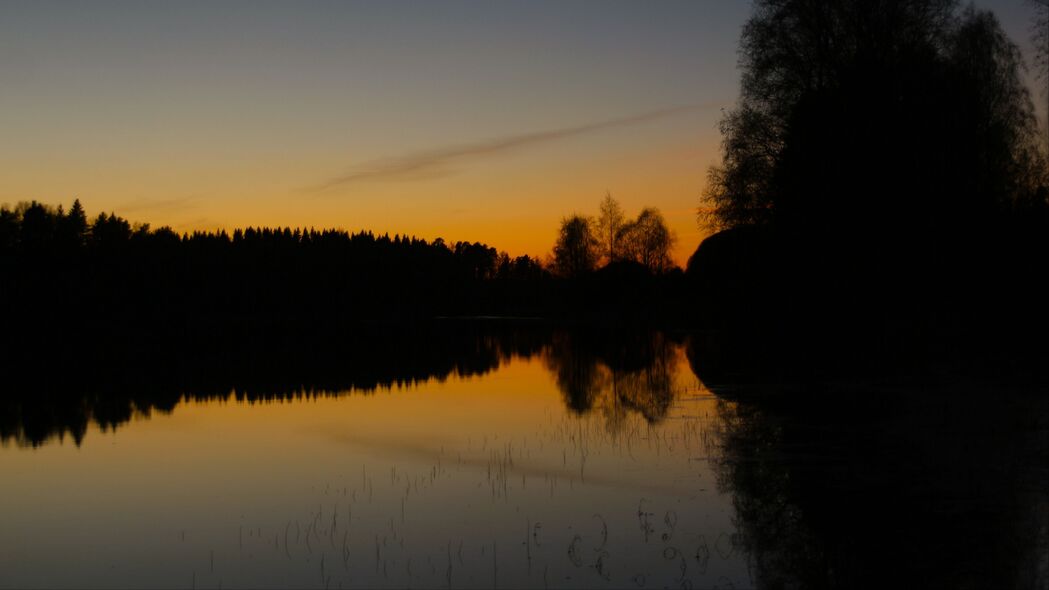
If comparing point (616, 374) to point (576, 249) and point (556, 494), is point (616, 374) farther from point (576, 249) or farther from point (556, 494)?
point (576, 249)

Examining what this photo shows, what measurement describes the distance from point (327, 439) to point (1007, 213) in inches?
1140

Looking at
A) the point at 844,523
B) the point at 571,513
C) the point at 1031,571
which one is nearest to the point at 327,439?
the point at 571,513

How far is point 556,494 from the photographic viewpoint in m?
18.6

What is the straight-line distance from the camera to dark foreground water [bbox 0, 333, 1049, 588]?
13062mm

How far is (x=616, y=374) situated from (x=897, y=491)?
29.0 m

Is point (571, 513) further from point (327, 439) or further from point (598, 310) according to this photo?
point (598, 310)

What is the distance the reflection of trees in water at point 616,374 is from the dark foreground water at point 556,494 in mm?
475

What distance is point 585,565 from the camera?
13.4m

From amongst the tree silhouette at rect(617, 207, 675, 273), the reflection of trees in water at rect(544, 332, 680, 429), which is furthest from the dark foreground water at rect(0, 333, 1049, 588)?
the tree silhouette at rect(617, 207, 675, 273)

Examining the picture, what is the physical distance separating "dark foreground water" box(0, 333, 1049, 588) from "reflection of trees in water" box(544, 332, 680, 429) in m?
0.48

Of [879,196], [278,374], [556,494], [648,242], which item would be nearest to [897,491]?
[556,494]

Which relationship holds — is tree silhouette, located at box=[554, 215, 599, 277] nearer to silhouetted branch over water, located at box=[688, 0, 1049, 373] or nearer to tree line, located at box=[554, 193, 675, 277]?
tree line, located at box=[554, 193, 675, 277]

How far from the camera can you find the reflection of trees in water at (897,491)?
1188 cm

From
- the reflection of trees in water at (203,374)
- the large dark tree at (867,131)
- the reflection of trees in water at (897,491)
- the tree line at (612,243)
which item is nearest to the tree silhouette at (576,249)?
the tree line at (612,243)
